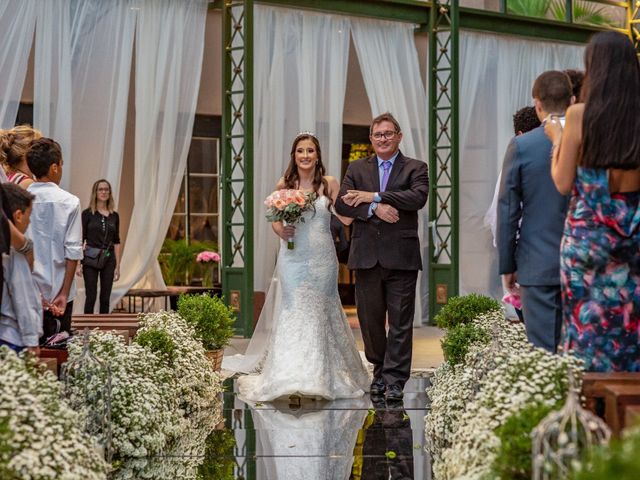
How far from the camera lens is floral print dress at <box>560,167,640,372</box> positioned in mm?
4402

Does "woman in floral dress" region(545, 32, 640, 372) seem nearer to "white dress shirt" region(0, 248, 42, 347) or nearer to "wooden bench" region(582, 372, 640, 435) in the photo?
"wooden bench" region(582, 372, 640, 435)

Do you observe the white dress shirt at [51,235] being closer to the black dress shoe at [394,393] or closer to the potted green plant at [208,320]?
the potted green plant at [208,320]

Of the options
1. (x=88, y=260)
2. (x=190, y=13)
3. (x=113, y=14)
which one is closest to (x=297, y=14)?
(x=190, y=13)

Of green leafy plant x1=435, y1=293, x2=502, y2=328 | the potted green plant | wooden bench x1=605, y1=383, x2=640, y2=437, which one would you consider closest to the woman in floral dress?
wooden bench x1=605, y1=383, x2=640, y2=437

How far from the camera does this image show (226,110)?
12.7 metres

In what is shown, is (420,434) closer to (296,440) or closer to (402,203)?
(296,440)

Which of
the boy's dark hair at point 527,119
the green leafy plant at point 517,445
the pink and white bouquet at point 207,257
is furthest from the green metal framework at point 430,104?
the green leafy plant at point 517,445

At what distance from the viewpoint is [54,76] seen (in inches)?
466

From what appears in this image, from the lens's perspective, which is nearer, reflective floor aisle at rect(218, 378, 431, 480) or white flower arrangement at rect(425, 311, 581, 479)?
white flower arrangement at rect(425, 311, 581, 479)

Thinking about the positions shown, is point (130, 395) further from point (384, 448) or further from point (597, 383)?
point (597, 383)

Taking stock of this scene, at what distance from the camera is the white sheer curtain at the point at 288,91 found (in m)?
12.8

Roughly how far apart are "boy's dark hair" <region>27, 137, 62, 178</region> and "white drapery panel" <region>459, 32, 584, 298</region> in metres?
8.87

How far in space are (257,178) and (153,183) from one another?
122cm

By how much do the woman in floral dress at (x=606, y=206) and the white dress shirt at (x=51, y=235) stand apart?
10.2ft
